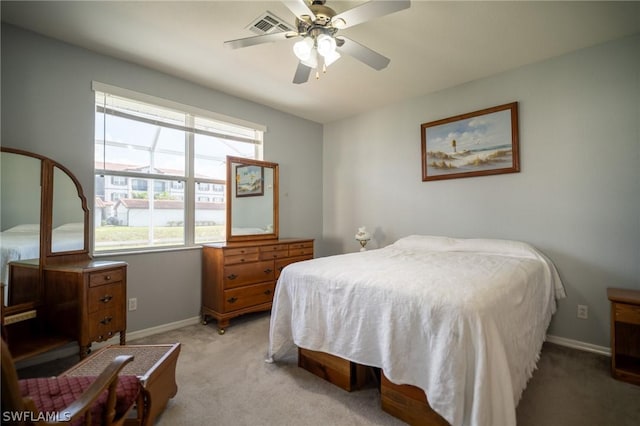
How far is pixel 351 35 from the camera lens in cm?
239

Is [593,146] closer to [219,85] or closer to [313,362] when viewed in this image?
[313,362]

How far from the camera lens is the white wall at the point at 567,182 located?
7.95 ft

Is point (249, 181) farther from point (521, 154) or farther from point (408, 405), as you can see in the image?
point (521, 154)

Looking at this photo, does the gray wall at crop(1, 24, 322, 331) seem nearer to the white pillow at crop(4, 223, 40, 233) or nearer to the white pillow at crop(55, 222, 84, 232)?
the white pillow at crop(55, 222, 84, 232)

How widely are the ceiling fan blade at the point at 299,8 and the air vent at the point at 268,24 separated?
1.54ft

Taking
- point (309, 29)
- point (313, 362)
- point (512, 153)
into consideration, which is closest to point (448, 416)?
point (313, 362)

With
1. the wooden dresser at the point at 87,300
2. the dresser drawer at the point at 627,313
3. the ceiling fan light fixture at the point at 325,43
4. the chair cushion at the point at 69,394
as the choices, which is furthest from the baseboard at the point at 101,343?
the dresser drawer at the point at 627,313

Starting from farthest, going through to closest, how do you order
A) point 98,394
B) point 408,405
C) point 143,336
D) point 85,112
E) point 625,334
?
1. point 143,336
2. point 85,112
3. point 625,334
4. point 408,405
5. point 98,394

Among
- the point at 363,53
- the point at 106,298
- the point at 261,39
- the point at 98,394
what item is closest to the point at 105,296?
the point at 106,298

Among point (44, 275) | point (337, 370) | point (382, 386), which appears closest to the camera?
point (382, 386)

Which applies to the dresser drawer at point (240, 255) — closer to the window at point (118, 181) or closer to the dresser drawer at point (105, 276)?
the dresser drawer at point (105, 276)

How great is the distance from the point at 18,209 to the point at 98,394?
1988mm

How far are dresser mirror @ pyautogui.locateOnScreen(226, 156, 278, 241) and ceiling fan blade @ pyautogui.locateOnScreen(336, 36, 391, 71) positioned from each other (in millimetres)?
1879

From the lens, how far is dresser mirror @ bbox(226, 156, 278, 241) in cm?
339
